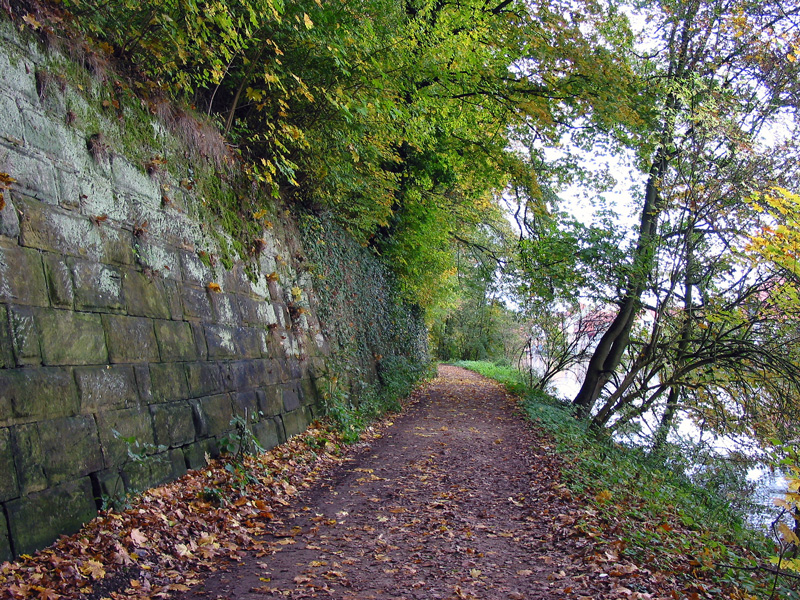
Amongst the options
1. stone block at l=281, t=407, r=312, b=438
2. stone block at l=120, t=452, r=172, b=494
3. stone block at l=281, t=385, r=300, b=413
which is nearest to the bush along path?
stone block at l=120, t=452, r=172, b=494

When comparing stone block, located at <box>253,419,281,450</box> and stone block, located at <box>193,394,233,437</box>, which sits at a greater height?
stone block, located at <box>193,394,233,437</box>

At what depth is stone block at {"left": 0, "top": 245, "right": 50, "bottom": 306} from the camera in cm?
358

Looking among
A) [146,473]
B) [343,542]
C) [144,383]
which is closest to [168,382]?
[144,383]

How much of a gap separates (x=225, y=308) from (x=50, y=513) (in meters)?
3.23

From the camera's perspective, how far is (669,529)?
203 inches

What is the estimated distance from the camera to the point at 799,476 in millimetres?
4152

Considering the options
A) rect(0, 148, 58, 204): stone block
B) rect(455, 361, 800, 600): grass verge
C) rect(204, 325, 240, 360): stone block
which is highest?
rect(0, 148, 58, 204): stone block

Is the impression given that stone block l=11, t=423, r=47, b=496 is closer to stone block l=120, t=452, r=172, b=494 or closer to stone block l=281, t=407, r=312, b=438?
stone block l=120, t=452, r=172, b=494

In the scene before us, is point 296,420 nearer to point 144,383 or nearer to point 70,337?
point 144,383

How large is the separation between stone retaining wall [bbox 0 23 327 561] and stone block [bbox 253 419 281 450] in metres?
0.05

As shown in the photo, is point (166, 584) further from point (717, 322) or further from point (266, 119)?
point (717, 322)

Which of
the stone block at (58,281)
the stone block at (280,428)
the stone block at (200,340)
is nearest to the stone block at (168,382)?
the stone block at (200,340)

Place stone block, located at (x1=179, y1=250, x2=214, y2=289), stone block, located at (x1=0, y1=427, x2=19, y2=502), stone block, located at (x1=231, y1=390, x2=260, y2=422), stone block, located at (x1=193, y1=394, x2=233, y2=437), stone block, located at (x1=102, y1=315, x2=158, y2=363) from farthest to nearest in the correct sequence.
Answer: stone block, located at (x1=231, y1=390, x2=260, y2=422) → stone block, located at (x1=179, y1=250, x2=214, y2=289) → stone block, located at (x1=193, y1=394, x2=233, y2=437) → stone block, located at (x1=102, y1=315, x2=158, y2=363) → stone block, located at (x1=0, y1=427, x2=19, y2=502)

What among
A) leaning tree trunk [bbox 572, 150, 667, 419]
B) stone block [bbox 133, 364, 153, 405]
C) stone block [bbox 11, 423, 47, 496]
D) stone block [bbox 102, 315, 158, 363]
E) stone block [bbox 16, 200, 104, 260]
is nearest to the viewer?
stone block [bbox 11, 423, 47, 496]
